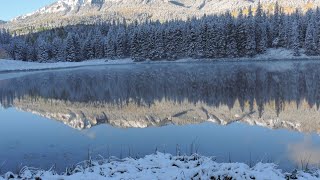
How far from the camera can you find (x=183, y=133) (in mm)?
17625

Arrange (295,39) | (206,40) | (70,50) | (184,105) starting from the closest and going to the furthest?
(184,105) → (295,39) → (206,40) → (70,50)

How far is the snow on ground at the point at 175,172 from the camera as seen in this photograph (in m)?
8.73

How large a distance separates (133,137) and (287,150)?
6504 millimetres

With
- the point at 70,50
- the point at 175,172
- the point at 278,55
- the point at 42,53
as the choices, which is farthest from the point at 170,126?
the point at 42,53

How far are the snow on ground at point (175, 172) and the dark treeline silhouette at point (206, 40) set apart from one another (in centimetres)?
9090

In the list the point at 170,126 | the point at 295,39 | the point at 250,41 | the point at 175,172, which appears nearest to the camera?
the point at 175,172

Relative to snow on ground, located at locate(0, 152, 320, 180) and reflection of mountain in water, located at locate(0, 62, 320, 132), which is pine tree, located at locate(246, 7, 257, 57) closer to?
reflection of mountain in water, located at locate(0, 62, 320, 132)

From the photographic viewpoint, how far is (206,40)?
105 meters

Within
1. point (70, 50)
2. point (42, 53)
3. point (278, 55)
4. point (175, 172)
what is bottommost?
point (278, 55)

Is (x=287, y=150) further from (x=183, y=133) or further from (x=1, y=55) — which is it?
(x=1, y=55)

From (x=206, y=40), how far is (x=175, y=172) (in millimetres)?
97372

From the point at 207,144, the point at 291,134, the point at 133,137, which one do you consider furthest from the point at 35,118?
the point at 291,134

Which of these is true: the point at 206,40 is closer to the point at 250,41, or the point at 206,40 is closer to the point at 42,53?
the point at 250,41

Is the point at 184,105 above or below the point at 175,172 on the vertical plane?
below
